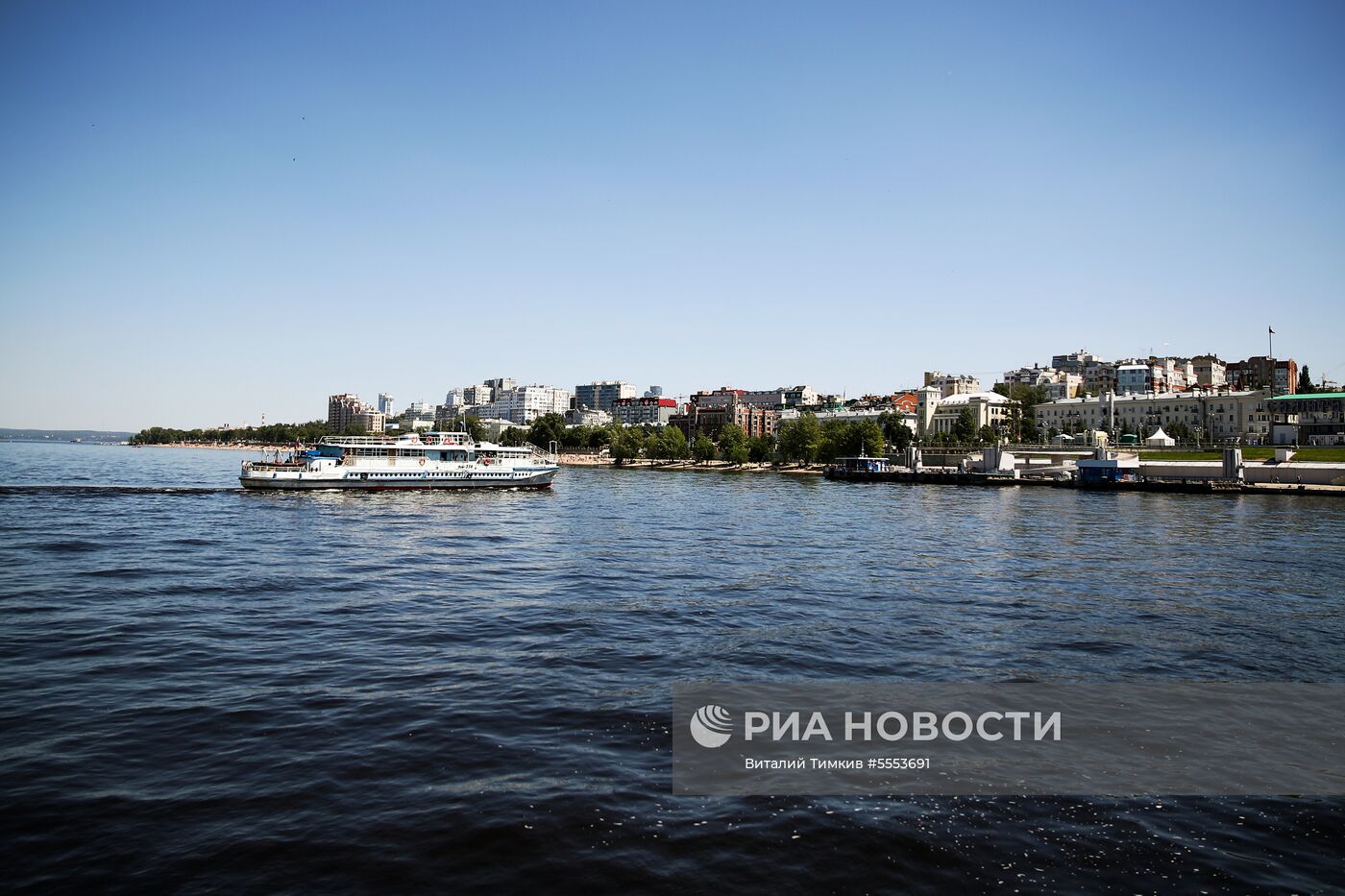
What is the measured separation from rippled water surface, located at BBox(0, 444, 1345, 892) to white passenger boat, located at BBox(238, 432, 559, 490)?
35870 millimetres

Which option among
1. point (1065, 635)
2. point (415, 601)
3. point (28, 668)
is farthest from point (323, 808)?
point (1065, 635)

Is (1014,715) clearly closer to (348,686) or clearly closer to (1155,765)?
(1155,765)

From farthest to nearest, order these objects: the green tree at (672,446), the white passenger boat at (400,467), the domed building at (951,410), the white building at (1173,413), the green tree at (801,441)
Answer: the green tree at (672,446) < the domed building at (951,410) < the green tree at (801,441) < the white building at (1173,413) < the white passenger boat at (400,467)

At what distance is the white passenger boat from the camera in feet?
240

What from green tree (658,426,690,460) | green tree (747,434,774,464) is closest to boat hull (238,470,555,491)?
green tree (747,434,774,464)

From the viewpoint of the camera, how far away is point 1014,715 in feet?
44.7

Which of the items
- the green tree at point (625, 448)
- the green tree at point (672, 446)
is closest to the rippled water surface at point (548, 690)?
the green tree at point (672, 446)

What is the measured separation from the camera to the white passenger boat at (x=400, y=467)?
73.2 m

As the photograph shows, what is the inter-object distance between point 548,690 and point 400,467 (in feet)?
220

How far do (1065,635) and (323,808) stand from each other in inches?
670

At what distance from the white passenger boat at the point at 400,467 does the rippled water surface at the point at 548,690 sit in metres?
35.9

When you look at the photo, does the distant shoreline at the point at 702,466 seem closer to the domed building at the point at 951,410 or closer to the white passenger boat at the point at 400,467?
the domed building at the point at 951,410

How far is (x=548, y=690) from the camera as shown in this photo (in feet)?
48.7

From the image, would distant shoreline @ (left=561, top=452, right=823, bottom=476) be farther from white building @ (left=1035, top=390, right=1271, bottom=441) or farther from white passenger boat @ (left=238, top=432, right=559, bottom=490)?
white passenger boat @ (left=238, top=432, right=559, bottom=490)
